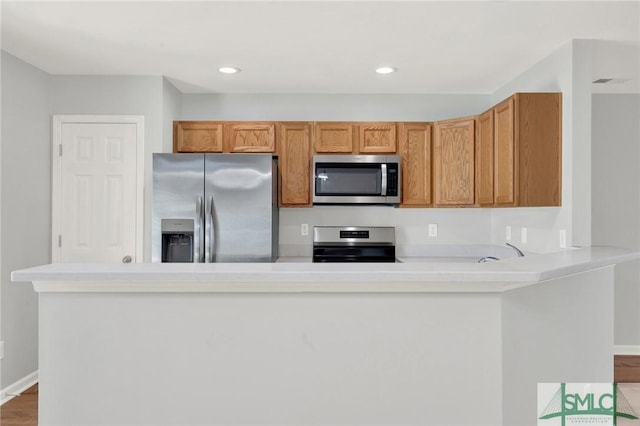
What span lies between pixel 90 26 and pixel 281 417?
2390mm

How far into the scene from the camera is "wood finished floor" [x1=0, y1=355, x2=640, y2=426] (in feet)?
8.50

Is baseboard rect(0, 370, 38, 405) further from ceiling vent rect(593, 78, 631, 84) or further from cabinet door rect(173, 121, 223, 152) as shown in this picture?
ceiling vent rect(593, 78, 631, 84)

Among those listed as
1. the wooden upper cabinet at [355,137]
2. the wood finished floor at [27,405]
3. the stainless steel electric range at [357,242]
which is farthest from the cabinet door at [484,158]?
the wood finished floor at [27,405]

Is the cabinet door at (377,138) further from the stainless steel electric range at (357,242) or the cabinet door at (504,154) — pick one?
the cabinet door at (504,154)

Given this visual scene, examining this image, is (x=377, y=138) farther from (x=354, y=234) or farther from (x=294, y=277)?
(x=294, y=277)

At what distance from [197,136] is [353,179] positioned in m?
1.41

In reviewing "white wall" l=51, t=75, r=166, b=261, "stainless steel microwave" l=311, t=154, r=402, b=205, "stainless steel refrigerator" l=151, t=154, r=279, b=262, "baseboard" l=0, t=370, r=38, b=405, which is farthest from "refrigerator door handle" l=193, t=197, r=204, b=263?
"baseboard" l=0, t=370, r=38, b=405

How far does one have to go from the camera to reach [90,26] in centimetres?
246

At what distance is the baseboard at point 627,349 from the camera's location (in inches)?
153

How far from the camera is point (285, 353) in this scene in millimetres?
1391

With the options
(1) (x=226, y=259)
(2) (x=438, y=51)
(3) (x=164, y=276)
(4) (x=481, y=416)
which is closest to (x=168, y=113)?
(1) (x=226, y=259)

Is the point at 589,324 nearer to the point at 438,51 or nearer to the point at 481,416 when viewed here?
the point at 481,416

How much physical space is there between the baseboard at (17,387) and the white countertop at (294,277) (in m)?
2.16

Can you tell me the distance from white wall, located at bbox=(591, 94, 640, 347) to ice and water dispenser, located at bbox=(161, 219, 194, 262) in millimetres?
3612
